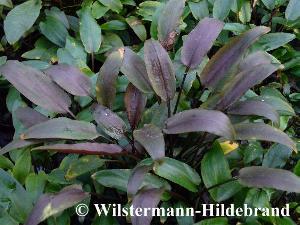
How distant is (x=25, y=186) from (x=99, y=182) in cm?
29

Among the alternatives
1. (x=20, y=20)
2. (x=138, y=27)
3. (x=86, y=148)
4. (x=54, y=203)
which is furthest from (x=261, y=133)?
(x=20, y=20)

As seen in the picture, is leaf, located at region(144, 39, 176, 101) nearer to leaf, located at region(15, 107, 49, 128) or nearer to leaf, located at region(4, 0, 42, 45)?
leaf, located at region(15, 107, 49, 128)

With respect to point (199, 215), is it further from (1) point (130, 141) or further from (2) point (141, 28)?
(2) point (141, 28)

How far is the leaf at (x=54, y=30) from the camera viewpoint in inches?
91.4

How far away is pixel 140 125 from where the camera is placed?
1.81m

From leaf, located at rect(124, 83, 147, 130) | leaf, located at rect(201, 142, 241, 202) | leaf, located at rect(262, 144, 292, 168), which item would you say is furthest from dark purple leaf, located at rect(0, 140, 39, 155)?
leaf, located at rect(262, 144, 292, 168)

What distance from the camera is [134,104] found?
1792 millimetres

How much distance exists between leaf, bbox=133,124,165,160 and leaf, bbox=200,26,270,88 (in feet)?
1.09

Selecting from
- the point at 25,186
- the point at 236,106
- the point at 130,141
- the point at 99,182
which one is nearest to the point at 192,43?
the point at 236,106

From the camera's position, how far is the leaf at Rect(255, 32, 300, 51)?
88.2 inches

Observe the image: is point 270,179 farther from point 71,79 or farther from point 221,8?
point 221,8

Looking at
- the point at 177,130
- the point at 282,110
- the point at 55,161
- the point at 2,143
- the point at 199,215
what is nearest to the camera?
the point at 177,130
